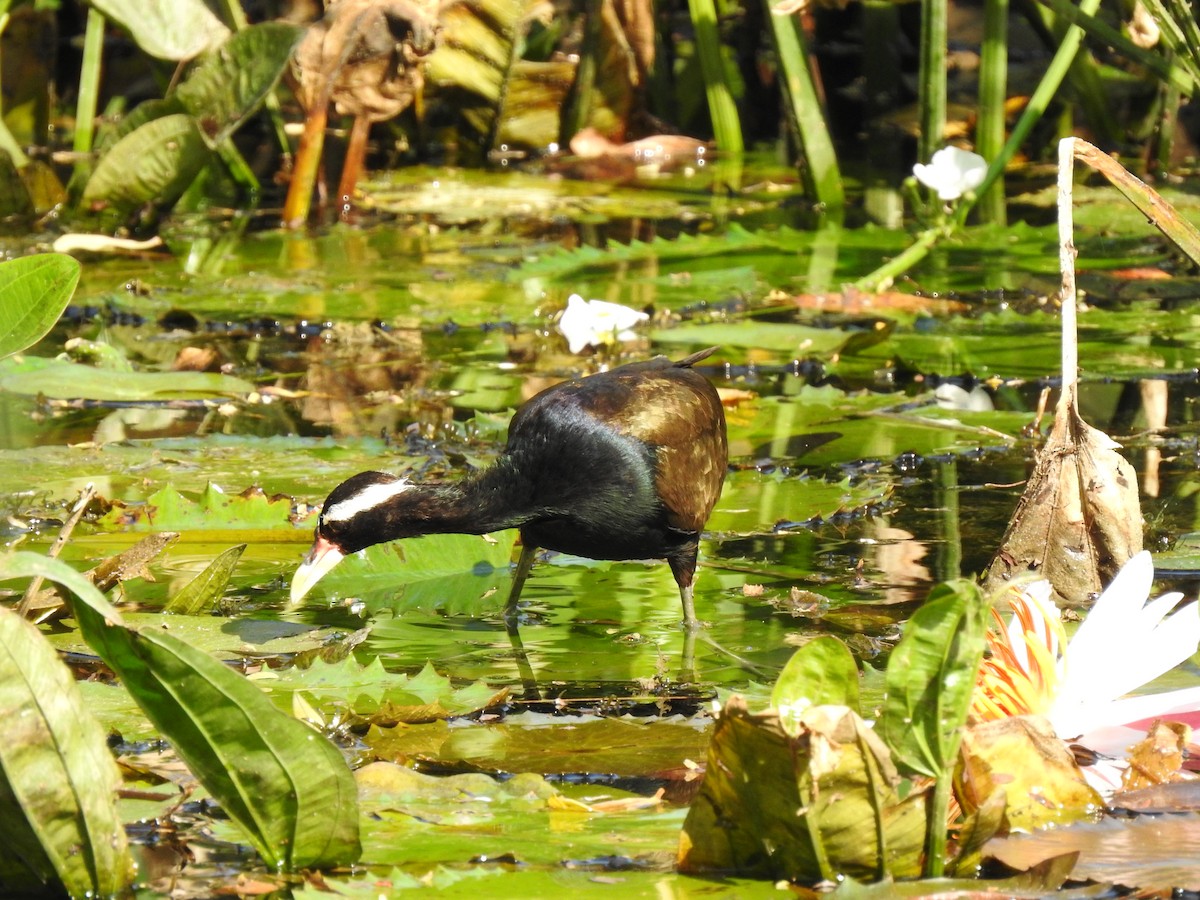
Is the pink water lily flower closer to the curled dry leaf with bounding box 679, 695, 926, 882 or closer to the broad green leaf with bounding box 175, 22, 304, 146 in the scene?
the curled dry leaf with bounding box 679, 695, 926, 882

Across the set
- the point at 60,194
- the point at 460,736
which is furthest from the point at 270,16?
the point at 460,736

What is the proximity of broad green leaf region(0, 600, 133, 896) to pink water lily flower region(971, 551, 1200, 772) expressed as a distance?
3.12 ft

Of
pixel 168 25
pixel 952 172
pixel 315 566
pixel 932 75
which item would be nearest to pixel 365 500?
pixel 315 566

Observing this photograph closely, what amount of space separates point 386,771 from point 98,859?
40 centimetres

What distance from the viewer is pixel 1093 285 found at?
19.1 ft

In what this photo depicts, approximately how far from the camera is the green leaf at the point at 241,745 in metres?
1.71

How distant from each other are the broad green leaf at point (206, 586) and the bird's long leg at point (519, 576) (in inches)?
20.6

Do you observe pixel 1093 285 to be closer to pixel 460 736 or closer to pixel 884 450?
pixel 884 450

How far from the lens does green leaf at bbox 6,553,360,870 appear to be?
1712 millimetres

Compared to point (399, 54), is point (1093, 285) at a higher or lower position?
lower

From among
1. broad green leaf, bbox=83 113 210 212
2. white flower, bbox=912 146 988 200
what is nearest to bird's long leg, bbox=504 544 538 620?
white flower, bbox=912 146 988 200

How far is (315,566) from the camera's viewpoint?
3.09m

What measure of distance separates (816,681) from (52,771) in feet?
2.56

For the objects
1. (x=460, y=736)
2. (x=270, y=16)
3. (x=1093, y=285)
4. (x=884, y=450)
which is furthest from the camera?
(x=270, y=16)
